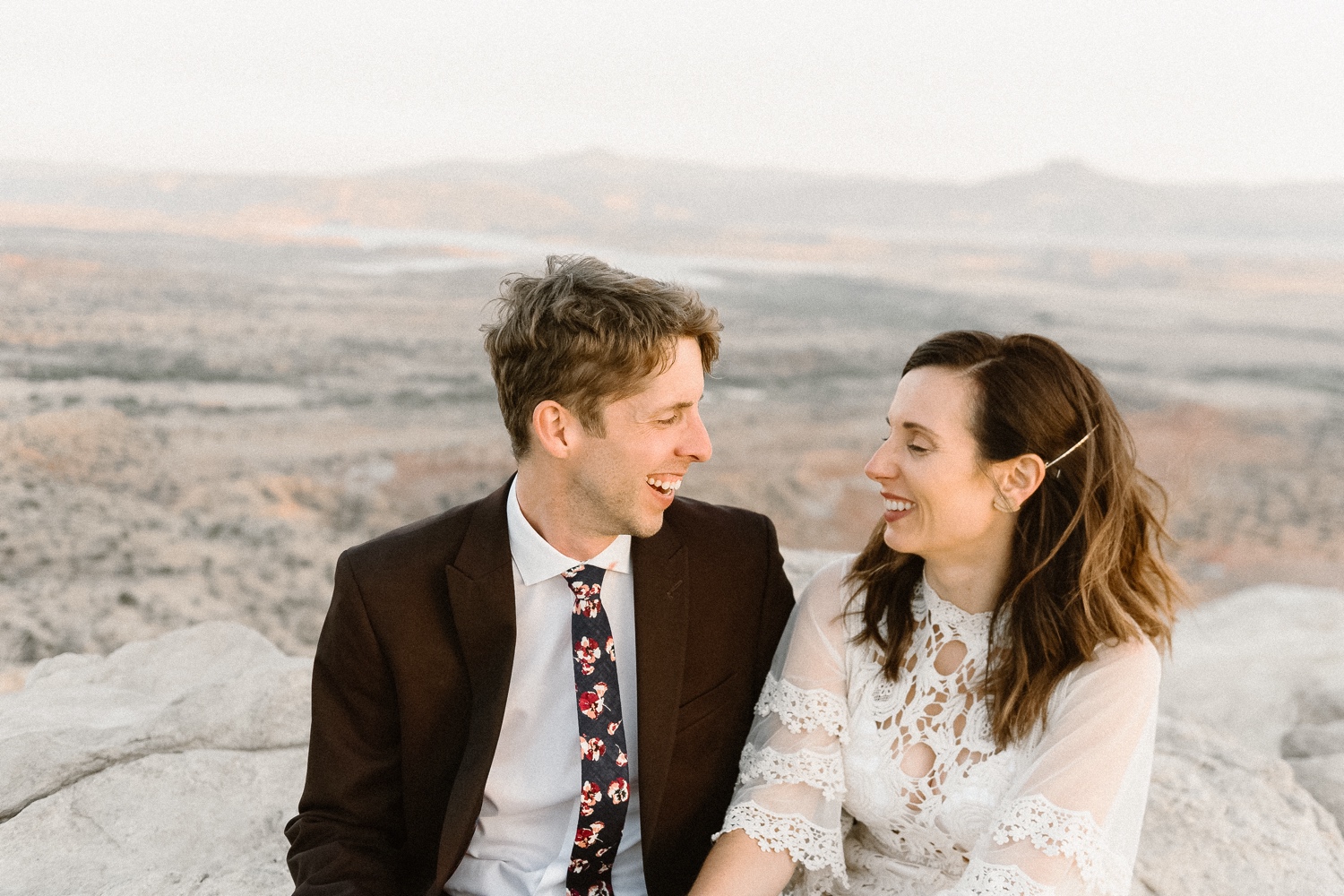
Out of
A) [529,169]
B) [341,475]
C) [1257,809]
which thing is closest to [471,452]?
[341,475]

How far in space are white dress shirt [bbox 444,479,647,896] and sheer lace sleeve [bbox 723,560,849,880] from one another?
25 centimetres

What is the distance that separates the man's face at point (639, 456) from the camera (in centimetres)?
213

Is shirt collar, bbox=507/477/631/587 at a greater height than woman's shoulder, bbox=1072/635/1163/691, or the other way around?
shirt collar, bbox=507/477/631/587

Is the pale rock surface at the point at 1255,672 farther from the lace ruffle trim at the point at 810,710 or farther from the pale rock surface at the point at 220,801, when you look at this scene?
the lace ruffle trim at the point at 810,710

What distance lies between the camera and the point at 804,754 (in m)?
2.17

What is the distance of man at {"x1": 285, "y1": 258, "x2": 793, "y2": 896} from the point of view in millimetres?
2109

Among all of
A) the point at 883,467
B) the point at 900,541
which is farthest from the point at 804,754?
the point at 883,467

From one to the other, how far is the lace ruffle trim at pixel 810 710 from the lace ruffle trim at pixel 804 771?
5 cm

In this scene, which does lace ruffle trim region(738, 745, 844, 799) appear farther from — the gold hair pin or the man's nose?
the gold hair pin

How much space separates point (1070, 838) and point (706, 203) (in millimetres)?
23879

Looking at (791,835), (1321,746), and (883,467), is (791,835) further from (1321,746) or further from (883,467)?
(1321,746)

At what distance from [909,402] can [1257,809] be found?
5.75 feet

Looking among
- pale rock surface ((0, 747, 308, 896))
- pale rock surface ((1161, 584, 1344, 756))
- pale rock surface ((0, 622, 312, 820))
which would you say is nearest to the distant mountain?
pale rock surface ((0, 622, 312, 820))

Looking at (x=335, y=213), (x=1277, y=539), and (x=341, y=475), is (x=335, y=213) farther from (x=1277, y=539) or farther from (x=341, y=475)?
(x=1277, y=539)
